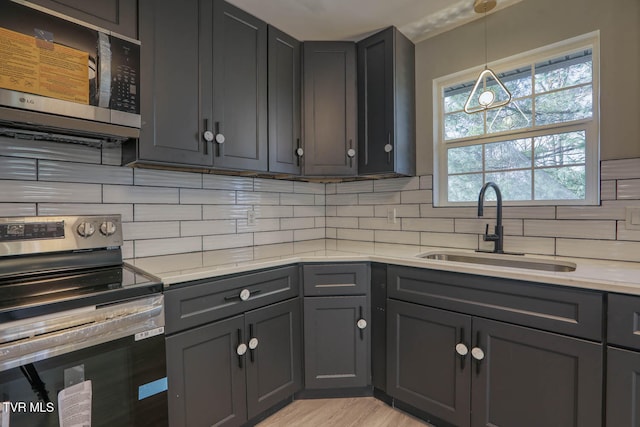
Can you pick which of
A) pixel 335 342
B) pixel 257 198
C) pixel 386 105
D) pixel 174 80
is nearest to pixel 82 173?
pixel 174 80

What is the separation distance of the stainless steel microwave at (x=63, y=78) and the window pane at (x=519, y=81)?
201cm

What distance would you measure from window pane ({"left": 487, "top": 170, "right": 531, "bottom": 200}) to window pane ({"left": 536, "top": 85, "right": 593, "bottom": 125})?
0.31 m

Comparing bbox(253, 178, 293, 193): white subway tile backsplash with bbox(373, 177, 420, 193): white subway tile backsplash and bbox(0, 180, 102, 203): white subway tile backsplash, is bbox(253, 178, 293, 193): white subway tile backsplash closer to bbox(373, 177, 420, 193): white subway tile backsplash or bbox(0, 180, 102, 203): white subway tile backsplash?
bbox(373, 177, 420, 193): white subway tile backsplash

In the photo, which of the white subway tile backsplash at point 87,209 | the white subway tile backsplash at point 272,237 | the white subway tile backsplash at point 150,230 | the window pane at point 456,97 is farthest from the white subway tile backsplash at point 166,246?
the window pane at point 456,97

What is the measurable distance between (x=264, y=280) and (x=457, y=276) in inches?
36.4

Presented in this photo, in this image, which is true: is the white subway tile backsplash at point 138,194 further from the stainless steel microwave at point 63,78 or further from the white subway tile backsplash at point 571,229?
the white subway tile backsplash at point 571,229

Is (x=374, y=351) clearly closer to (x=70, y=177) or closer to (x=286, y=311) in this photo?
(x=286, y=311)

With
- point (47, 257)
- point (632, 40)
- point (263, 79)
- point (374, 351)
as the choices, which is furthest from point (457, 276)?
point (47, 257)

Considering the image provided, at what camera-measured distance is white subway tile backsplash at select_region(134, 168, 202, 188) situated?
169 centimetres

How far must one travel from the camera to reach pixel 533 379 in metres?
1.28

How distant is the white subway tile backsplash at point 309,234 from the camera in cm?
248

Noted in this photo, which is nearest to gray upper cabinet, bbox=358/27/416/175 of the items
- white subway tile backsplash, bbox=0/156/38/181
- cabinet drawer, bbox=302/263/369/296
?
cabinet drawer, bbox=302/263/369/296

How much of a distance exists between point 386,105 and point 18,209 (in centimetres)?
194

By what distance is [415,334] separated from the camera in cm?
163
